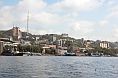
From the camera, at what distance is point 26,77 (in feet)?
172

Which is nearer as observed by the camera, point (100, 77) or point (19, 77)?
point (19, 77)

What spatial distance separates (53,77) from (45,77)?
4.24ft

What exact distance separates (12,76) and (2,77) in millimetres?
2471

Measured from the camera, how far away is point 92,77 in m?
56.1

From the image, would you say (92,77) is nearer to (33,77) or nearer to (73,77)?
(73,77)

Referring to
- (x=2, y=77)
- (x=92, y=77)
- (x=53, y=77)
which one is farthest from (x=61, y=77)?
(x=2, y=77)

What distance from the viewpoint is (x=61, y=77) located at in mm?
54344

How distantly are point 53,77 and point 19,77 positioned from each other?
4984 millimetres

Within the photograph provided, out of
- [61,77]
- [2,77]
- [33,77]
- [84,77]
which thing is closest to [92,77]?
[84,77]

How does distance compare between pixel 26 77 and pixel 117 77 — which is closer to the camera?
pixel 26 77

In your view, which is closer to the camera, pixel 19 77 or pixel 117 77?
pixel 19 77

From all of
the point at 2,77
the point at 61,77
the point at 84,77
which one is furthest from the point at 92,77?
the point at 2,77

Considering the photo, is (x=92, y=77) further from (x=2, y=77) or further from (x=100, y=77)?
(x=2, y=77)

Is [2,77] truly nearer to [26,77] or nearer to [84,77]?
[26,77]
